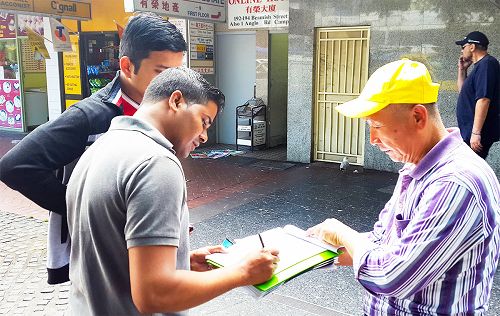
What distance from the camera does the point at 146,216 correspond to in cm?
129

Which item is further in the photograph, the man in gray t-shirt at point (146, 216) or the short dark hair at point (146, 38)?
the short dark hair at point (146, 38)

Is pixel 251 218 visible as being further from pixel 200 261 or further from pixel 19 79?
pixel 19 79

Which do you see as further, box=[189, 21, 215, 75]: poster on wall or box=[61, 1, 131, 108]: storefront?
box=[61, 1, 131, 108]: storefront

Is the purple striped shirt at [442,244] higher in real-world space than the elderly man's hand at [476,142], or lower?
higher

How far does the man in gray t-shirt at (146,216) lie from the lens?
51.4 inches

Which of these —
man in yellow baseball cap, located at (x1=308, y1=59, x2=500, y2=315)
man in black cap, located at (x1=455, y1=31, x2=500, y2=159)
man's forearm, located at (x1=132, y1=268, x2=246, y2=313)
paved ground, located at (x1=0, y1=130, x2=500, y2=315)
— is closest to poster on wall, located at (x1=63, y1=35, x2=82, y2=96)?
paved ground, located at (x1=0, y1=130, x2=500, y2=315)

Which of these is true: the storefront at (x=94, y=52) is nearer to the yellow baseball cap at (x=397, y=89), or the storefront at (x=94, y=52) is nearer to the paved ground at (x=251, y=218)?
the paved ground at (x=251, y=218)

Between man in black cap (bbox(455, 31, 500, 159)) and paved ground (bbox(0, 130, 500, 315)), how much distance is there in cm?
147

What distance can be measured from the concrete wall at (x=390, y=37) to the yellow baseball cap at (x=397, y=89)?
21.1 feet

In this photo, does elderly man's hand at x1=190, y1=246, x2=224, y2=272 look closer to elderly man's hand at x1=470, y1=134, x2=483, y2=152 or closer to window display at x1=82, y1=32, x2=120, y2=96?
elderly man's hand at x1=470, y1=134, x2=483, y2=152

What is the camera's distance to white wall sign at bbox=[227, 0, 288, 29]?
9.38 m

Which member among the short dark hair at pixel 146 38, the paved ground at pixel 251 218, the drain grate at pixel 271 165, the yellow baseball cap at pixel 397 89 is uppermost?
the short dark hair at pixel 146 38

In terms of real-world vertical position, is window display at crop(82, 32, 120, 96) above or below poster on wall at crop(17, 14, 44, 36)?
below

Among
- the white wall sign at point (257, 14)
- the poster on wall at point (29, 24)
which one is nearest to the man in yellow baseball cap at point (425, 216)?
the white wall sign at point (257, 14)
